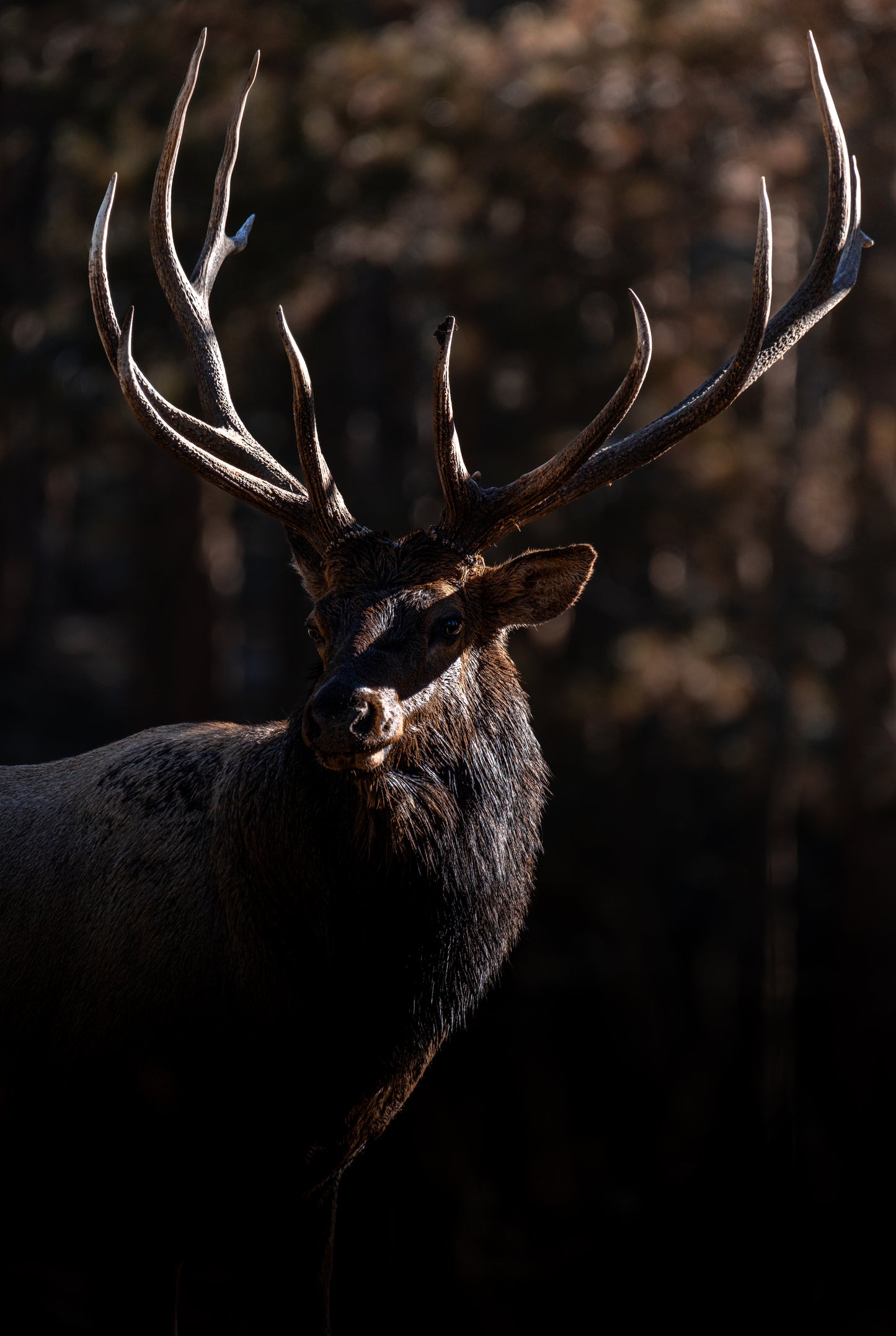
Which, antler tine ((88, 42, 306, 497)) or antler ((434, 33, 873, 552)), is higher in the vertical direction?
antler tine ((88, 42, 306, 497))

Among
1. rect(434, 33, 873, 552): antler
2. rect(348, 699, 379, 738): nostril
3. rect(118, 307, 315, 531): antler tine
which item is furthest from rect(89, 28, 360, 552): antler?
rect(348, 699, 379, 738): nostril

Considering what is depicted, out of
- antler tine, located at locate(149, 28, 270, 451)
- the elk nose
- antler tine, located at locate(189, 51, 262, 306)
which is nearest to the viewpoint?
the elk nose

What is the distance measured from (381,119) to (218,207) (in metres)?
9.58

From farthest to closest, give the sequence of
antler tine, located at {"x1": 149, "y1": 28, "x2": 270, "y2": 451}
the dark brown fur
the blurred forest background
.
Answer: the blurred forest background
antler tine, located at {"x1": 149, "y1": 28, "x2": 270, "y2": 451}
the dark brown fur

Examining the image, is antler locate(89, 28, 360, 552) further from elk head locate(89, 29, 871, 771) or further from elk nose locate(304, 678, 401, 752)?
elk nose locate(304, 678, 401, 752)

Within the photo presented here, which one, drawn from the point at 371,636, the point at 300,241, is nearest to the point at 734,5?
the point at 300,241

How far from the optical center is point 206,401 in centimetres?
414

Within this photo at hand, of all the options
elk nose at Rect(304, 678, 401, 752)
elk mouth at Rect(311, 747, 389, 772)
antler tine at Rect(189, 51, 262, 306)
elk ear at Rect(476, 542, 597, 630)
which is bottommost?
elk ear at Rect(476, 542, 597, 630)

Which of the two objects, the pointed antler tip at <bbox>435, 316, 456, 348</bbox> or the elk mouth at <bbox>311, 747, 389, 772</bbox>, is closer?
the elk mouth at <bbox>311, 747, 389, 772</bbox>

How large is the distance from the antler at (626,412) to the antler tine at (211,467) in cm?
45

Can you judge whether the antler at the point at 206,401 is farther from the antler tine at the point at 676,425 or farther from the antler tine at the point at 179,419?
the antler tine at the point at 676,425

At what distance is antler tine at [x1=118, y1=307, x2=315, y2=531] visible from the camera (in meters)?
3.66

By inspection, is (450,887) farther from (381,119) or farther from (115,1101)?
(381,119)

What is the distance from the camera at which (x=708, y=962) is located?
44.8 feet
